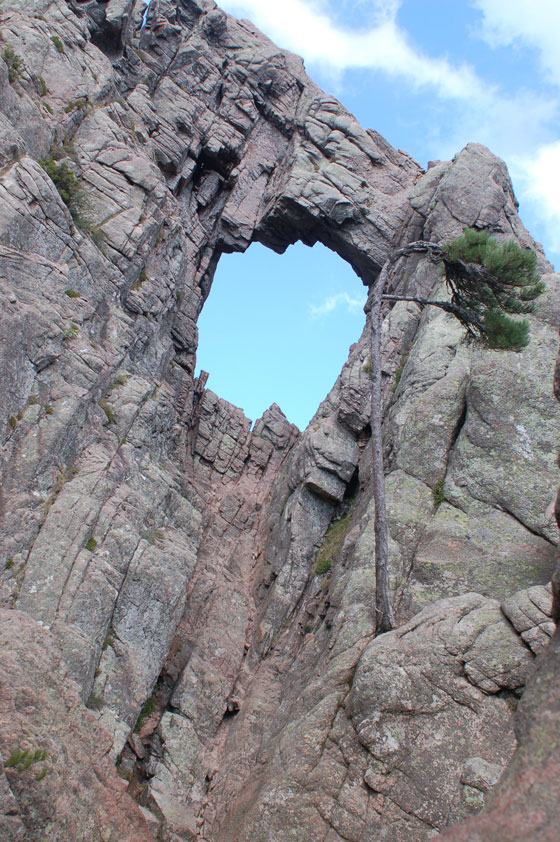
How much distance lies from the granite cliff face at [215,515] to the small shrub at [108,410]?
0.12 metres

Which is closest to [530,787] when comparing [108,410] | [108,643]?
[108,643]

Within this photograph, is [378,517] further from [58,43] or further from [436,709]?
[58,43]

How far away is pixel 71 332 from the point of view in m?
24.5

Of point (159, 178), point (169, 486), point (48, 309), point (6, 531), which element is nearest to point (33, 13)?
point (159, 178)

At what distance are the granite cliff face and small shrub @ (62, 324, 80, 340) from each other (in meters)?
0.10

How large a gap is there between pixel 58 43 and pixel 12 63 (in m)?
5.73

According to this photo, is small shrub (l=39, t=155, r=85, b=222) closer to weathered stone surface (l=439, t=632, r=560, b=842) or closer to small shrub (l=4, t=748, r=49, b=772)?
small shrub (l=4, t=748, r=49, b=772)

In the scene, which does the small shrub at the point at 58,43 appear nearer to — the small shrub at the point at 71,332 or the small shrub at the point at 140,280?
the small shrub at the point at 140,280

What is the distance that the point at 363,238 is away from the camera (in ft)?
139

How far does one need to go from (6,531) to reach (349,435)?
18796 mm

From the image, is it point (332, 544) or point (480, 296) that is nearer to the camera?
point (480, 296)

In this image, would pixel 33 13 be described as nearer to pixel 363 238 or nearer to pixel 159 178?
pixel 159 178

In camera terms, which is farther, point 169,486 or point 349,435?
point 349,435

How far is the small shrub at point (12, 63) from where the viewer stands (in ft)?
93.5
